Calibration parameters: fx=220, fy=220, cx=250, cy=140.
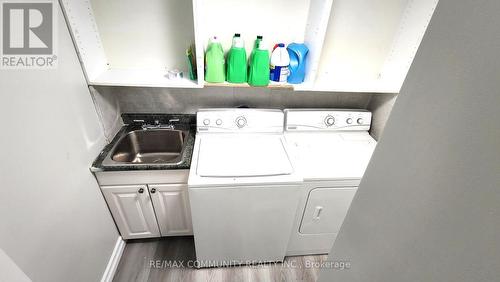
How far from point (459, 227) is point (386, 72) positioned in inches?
74.6

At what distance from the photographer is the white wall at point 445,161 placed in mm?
399

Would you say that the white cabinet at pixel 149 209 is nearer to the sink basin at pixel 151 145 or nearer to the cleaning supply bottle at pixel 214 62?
the sink basin at pixel 151 145

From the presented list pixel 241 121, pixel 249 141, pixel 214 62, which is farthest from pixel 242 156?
pixel 214 62

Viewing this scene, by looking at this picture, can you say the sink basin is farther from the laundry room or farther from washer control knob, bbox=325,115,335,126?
washer control knob, bbox=325,115,335,126

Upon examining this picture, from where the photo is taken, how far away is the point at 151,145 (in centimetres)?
207

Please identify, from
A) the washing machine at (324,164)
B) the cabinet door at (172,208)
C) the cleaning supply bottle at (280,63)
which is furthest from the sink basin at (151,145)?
the washing machine at (324,164)

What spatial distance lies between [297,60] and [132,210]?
180 cm

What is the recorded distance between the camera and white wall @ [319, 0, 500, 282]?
0.40 metres

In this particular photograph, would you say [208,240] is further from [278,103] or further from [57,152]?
[278,103]

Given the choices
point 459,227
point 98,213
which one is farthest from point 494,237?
point 98,213

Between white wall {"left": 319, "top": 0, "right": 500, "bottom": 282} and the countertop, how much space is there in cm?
131

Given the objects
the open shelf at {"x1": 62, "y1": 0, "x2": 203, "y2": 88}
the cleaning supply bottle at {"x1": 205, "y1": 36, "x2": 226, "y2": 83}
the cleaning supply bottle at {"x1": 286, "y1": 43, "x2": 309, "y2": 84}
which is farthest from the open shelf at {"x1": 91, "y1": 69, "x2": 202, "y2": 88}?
the cleaning supply bottle at {"x1": 286, "y1": 43, "x2": 309, "y2": 84}

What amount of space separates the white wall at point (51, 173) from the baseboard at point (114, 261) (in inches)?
4.0

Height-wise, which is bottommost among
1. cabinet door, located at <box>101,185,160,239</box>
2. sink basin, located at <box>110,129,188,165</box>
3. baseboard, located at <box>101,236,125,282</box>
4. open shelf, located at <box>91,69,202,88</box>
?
baseboard, located at <box>101,236,125,282</box>
